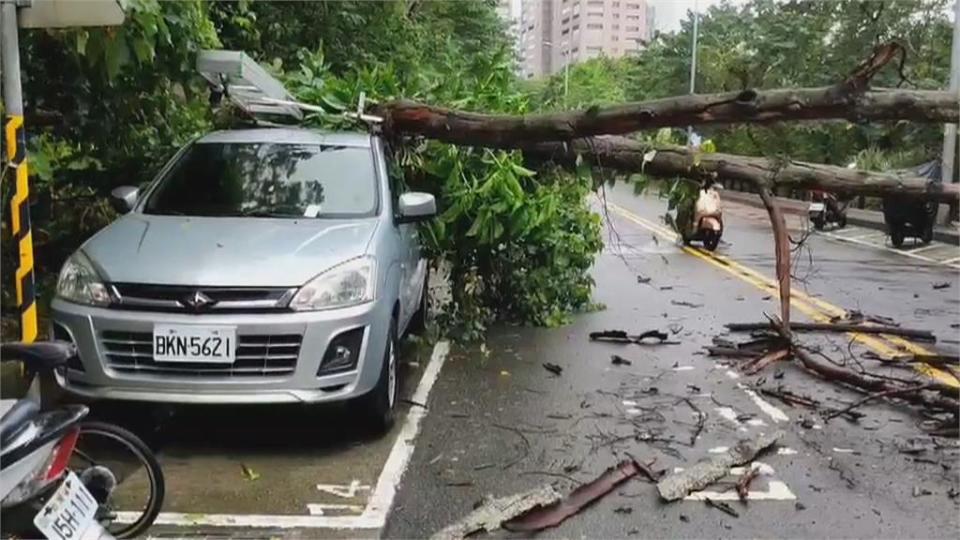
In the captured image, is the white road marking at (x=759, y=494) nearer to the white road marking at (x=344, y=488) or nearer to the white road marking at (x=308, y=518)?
the white road marking at (x=308, y=518)

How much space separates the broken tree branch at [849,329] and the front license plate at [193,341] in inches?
213

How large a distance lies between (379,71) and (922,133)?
24.8 meters

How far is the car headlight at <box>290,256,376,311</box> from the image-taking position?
5086 mm

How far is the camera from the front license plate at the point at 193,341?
4906 millimetres

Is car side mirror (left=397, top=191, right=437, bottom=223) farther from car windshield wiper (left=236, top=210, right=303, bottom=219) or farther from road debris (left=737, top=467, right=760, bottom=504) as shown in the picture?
road debris (left=737, top=467, right=760, bottom=504)

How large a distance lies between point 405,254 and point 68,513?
148 inches

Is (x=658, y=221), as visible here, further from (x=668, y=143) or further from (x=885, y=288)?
(x=668, y=143)

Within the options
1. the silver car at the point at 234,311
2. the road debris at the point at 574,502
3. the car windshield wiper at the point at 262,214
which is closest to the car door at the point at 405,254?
the silver car at the point at 234,311

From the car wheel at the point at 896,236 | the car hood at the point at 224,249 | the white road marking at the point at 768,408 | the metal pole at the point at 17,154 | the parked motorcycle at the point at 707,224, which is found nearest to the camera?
the metal pole at the point at 17,154

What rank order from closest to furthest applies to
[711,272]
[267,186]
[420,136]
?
[267,186]
[420,136]
[711,272]

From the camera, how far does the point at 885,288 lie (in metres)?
13.1

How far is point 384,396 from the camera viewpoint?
5.55 m

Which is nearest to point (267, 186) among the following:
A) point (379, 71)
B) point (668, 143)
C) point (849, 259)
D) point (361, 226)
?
point (361, 226)

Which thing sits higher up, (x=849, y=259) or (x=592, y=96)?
(x=592, y=96)
